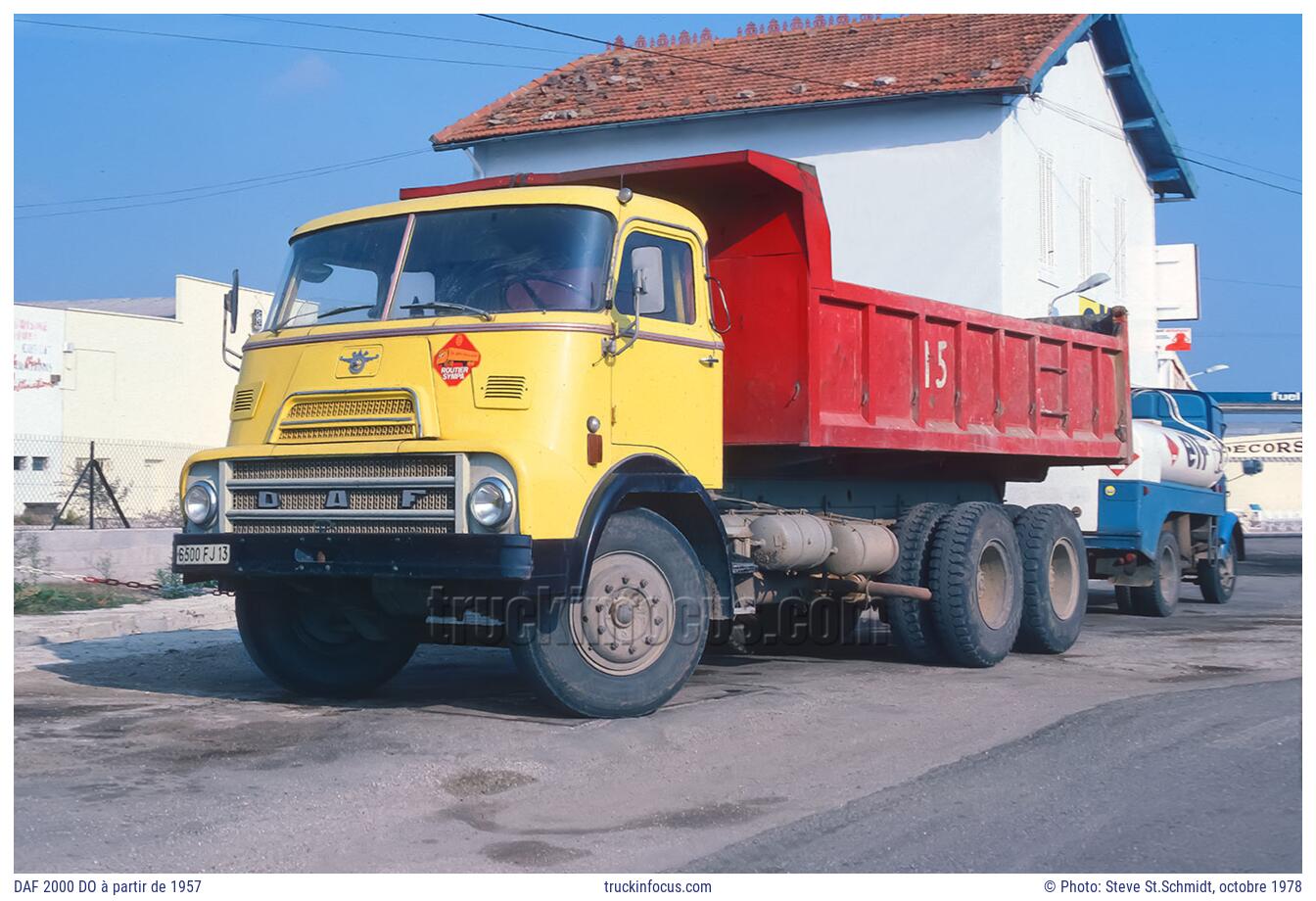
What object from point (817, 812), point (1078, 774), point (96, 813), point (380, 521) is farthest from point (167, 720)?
point (1078, 774)

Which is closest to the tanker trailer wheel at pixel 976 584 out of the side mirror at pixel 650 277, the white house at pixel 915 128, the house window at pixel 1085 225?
the side mirror at pixel 650 277

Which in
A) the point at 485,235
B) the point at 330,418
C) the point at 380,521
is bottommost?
the point at 380,521

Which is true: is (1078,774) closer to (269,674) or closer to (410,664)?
(269,674)

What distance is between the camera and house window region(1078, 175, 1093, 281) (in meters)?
27.0

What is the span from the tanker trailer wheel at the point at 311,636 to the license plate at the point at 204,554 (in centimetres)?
67

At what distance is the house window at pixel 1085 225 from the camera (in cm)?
2705

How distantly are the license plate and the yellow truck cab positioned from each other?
0.06 ft

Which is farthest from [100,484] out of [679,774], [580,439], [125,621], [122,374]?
[122,374]

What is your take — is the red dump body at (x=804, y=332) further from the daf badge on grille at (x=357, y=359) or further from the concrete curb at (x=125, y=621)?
the concrete curb at (x=125, y=621)

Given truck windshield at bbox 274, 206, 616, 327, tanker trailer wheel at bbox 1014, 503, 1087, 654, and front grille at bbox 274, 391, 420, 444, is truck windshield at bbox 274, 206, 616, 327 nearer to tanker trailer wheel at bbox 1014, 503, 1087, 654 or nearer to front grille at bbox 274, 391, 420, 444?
front grille at bbox 274, 391, 420, 444

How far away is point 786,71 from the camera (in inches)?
1014

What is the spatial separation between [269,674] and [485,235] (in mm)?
2931

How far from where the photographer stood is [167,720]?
785cm

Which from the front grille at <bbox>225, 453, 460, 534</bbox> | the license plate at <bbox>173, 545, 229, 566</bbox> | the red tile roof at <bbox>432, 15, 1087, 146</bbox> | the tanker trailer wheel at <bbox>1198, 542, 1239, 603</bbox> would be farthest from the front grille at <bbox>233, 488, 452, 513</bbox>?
the red tile roof at <bbox>432, 15, 1087, 146</bbox>
